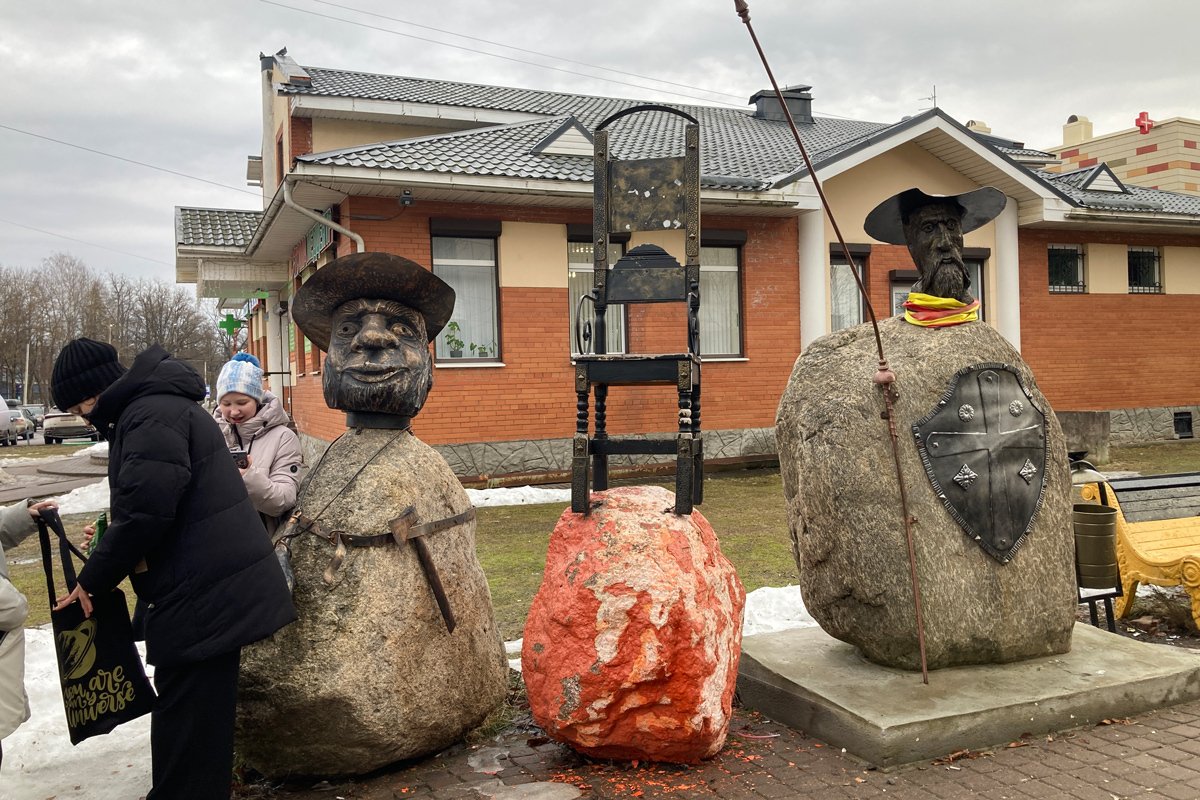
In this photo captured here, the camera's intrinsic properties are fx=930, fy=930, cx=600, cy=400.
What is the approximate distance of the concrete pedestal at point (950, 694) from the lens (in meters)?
3.78

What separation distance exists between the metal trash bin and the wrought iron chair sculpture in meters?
2.60

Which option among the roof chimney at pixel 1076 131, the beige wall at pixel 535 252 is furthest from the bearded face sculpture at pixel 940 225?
the roof chimney at pixel 1076 131

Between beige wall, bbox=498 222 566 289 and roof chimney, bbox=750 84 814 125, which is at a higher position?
roof chimney, bbox=750 84 814 125

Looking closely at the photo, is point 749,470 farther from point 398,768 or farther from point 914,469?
point 398,768

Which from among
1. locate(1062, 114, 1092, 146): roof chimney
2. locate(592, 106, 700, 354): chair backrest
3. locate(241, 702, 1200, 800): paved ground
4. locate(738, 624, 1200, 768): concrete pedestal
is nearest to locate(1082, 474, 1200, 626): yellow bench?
locate(738, 624, 1200, 768): concrete pedestal

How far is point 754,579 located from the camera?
694cm

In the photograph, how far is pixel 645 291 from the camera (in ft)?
14.1

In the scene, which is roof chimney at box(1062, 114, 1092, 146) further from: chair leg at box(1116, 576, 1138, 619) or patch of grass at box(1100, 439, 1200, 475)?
chair leg at box(1116, 576, 1138, 619)

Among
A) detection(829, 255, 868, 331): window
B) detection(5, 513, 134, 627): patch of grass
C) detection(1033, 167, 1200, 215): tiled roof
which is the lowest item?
detection(5, 513, 134, 627): patch of grass

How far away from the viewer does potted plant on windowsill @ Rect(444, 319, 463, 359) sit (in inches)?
507

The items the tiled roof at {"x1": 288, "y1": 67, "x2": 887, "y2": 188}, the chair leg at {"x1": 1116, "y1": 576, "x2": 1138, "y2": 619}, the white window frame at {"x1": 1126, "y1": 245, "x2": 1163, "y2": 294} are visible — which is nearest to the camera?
the chair leg at {"x1": 1116, "y1": 576, "x2": 1138, "y2": 619}

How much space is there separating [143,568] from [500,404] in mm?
9698

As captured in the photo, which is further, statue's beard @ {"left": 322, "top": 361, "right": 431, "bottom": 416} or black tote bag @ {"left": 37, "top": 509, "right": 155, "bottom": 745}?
statue's beard @ {"left": 322, "top": 361, "right": 431, "bottom": 416}

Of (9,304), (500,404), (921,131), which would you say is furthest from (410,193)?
(9,304)
